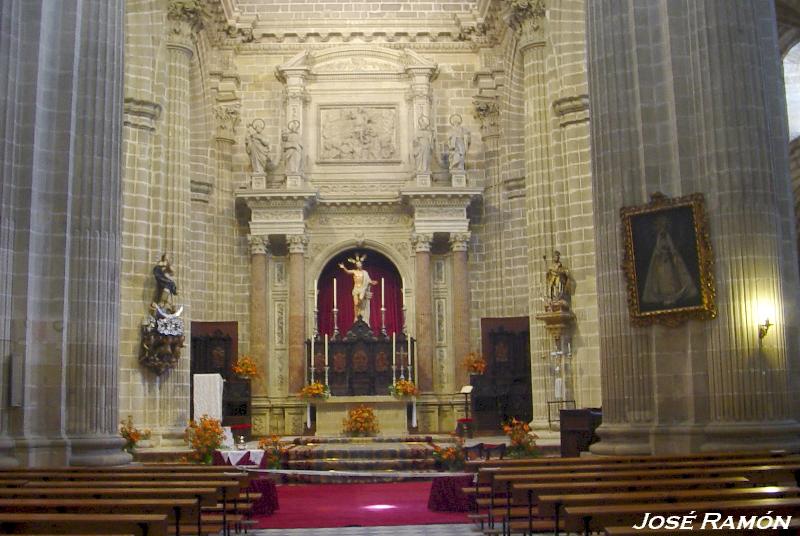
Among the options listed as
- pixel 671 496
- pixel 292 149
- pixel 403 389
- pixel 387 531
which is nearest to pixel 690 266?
pixel 387 531

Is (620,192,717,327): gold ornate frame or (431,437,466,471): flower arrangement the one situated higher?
(620,192,717,327): gold ornate frame

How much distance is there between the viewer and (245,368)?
25562 millimetres

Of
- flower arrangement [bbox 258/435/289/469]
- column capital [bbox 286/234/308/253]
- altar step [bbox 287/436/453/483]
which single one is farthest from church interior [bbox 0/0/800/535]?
column capital [bbox 286/234/308/253]

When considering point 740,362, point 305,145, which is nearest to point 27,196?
point 740,362

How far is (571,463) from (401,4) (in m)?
21.2

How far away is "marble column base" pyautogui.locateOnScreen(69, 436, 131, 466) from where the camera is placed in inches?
497

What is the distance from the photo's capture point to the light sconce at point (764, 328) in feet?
39.8

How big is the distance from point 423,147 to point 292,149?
3681 millimetres

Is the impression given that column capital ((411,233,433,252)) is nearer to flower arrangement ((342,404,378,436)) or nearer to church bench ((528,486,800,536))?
flower arrangement ((342,404,378,436))

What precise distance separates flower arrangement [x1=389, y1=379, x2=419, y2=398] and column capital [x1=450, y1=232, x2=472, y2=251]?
413 centimetres

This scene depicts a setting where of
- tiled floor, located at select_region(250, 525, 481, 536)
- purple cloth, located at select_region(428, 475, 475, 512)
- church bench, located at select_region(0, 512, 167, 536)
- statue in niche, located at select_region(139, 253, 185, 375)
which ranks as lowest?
tiled floor, located at select_region(250, 525, 481, 536)

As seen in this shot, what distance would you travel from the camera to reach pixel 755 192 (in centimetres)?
1238

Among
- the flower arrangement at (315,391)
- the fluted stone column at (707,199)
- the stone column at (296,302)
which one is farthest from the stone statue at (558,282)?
the stone column at (296,302)

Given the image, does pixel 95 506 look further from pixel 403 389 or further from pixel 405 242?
pixel 405 242
